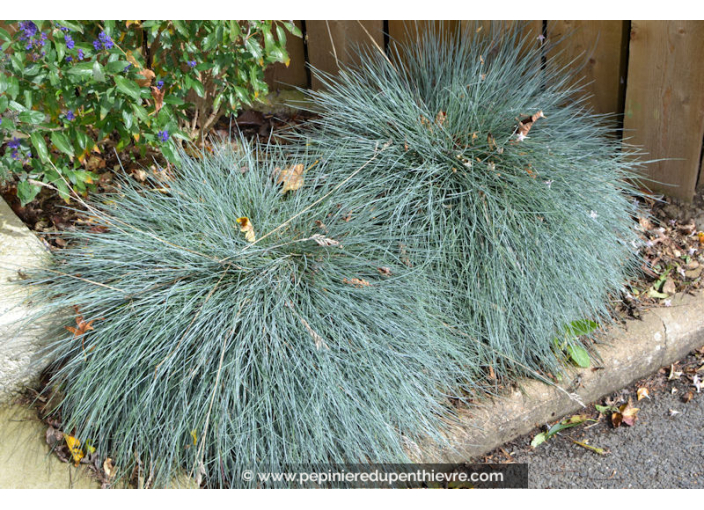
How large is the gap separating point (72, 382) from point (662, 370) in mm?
2397

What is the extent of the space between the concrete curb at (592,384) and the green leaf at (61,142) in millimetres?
1732

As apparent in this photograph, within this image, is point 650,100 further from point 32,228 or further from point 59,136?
point 32,228

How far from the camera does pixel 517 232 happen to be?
2561 millimetres

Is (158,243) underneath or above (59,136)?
underneath

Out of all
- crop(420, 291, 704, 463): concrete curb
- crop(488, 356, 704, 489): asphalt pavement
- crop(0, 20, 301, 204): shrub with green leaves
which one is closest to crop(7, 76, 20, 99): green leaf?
crop(0, 20, 301, 204): shrub with green leaves

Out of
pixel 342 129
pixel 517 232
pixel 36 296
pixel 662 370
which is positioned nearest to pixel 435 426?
pixel 517 232

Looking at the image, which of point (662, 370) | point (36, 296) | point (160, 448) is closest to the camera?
point (160, 448)

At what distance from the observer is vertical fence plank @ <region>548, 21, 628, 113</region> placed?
10.4 feet

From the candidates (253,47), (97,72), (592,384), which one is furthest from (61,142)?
(592,384)

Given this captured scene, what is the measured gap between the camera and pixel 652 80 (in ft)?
10.2

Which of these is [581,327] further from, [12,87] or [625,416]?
[12,87]

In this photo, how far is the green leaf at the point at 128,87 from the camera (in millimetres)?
2348

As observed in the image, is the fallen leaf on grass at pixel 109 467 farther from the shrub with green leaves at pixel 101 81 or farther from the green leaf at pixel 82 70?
the green leaf at pixel 82 70

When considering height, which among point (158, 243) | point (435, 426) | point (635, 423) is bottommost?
point (635, 423)
